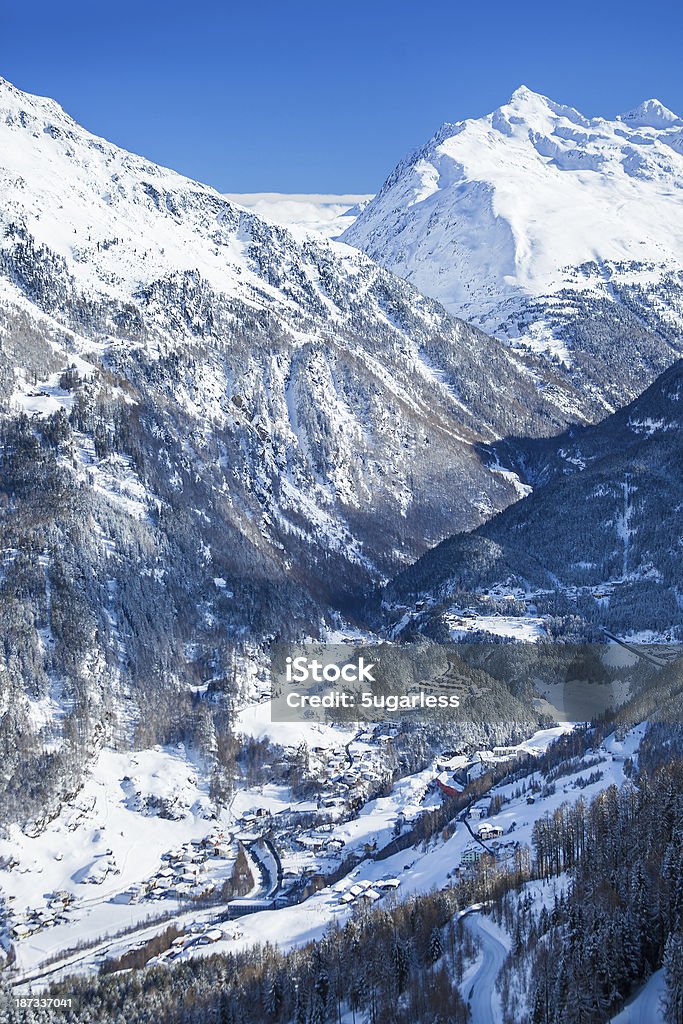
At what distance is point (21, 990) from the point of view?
14712cm

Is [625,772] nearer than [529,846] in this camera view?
No

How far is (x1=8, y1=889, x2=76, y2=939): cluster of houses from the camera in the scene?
169m

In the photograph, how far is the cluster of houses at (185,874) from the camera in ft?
580

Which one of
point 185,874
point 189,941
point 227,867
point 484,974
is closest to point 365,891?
point 189,941

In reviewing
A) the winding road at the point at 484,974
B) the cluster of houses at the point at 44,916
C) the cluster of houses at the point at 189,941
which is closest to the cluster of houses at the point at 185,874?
the cluster of houses at the point at 44,916

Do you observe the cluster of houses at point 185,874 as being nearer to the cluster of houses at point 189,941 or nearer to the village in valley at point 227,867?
the village in valley at point 227,867

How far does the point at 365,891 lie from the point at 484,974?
38.2 metres

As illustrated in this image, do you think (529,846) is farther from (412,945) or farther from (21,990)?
(21,990)

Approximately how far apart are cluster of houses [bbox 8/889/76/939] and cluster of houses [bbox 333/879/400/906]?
4067 centimetres

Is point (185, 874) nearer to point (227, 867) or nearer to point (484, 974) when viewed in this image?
point (227, 867)

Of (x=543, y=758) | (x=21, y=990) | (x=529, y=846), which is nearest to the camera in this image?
(x=21, y=990)

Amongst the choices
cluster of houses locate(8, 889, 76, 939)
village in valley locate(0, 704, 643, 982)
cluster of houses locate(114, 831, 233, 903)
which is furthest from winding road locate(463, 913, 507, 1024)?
cluster of houses locate(8, 889, 76, 939)

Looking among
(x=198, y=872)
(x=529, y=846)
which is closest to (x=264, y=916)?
(x=198, y=872)

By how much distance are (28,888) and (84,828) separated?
1536cm
